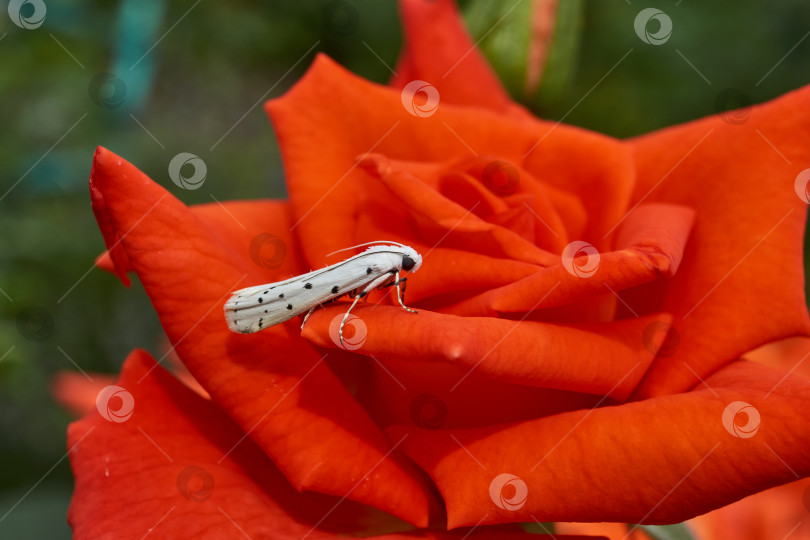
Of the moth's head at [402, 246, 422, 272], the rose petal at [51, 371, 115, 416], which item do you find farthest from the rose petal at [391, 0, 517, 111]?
the rose petal at [51, 371, 115, 416]

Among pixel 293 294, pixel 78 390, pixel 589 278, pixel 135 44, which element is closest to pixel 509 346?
pixel 589 278

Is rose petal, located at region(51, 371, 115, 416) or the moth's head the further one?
rose petal, located at region(51, 371, 115, 416)

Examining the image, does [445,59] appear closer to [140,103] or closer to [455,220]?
[455,220]

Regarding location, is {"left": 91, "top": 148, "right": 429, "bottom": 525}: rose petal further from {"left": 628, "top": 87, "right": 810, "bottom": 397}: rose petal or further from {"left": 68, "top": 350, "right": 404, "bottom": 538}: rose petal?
{"left": 628, "top": 87, "right": 810, "bottom": 397}: rose petal

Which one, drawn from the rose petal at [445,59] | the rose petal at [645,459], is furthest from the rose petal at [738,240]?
the rose petal at [445,59]

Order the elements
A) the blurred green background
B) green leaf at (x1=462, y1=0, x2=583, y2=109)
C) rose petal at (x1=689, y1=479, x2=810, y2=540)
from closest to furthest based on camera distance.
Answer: rose petal at (x1=689, y1=479, x2=810, y2=540) < green leaf at (x1=462, y1=0, x2=583, y2=109) < the blurred green background

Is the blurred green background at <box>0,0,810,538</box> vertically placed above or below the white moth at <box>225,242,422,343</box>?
above

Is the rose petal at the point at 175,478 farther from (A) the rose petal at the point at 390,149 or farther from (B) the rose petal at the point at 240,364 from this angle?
(A) the rose petal at the point at 390,149
